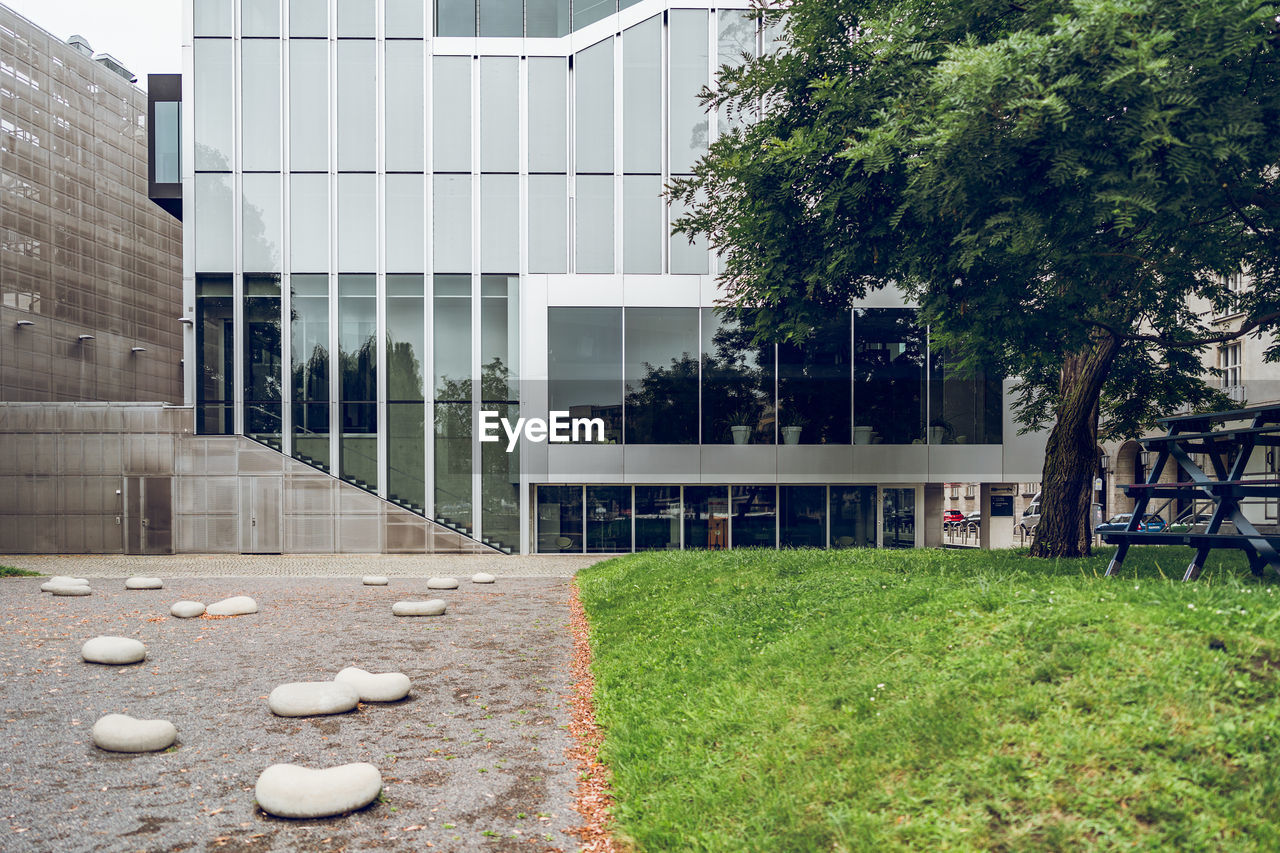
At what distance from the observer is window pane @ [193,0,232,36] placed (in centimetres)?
2620

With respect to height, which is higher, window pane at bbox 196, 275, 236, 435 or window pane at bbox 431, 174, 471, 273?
window pane at bbox 431, 174, 471, 273

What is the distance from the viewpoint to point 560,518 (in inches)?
1001

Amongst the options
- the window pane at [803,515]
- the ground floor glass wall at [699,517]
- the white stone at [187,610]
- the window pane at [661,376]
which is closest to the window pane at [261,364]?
the ground floor glass wall at [699,517]

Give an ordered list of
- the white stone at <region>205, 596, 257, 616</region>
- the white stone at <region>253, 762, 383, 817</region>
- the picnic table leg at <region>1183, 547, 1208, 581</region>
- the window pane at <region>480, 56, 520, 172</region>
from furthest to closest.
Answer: the window pane at <region>480, 56, 520, 172</region>, the white stone at <region>205, 596, 257, 616</region>, the picnic table leg at <region>1183, 547, 1208, 581</region>, the white stone at <region>253, 762, 383, 817</region>

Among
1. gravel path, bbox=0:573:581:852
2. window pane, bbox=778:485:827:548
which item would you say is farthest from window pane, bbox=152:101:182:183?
window pane, bbox=778:485:827:548

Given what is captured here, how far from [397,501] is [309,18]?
15.0 meters

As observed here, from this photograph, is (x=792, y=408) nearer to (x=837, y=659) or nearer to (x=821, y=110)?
(x=821, y=110)

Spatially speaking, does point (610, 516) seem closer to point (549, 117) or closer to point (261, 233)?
point (549, 117)

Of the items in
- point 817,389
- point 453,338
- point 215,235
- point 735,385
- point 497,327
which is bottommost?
point 817,389

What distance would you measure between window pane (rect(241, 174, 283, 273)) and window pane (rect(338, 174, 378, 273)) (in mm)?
1852

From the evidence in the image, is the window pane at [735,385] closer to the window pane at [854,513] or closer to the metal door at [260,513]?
the window pane at [854,513]

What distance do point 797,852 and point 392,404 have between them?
906 inches

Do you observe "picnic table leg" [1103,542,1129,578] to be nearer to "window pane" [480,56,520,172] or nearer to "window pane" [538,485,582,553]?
"window pane" [538,485,582,553]

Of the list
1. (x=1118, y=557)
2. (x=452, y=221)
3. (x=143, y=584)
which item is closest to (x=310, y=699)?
(x=1118, y=557)
